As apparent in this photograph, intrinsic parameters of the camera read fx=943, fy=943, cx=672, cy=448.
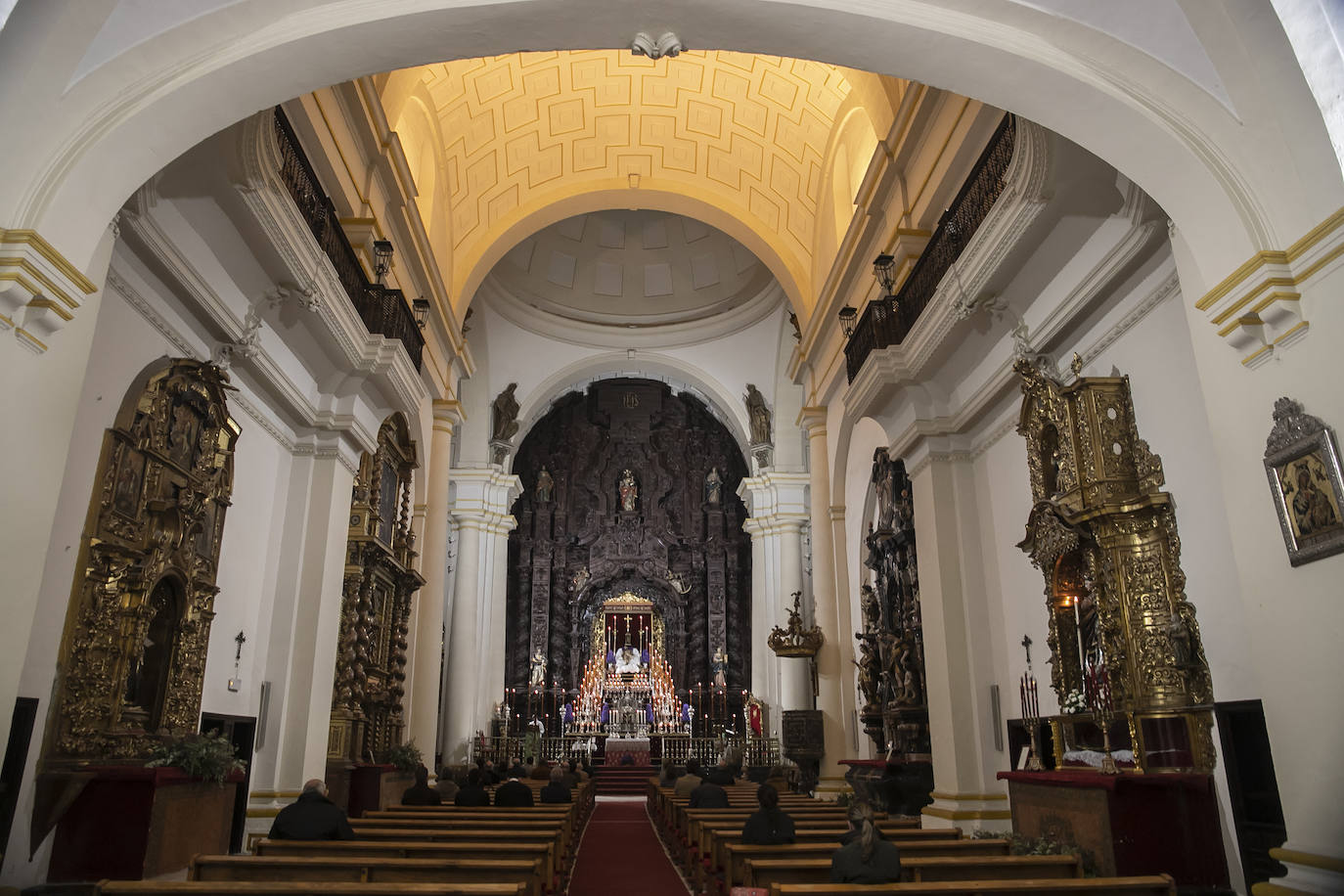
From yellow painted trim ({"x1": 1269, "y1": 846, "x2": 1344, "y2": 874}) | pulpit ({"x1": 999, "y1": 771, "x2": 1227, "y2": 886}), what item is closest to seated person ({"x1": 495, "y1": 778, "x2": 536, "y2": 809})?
pulpit ({"x1": 999, "y1": 771, "x2": 1227, "y2": 886})

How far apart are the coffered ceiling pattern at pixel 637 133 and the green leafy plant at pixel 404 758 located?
7.52 metres

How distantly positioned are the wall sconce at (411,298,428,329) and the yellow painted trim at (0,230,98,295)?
7467 millimetres

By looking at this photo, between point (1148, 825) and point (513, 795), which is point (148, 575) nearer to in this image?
point (513, 795)

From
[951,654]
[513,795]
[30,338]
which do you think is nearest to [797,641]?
[951,654]

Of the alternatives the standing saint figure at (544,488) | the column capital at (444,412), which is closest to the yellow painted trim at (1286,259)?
the column capital at (444,412)

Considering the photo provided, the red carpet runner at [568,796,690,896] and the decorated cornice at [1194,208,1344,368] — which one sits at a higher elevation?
the decorated cornice at [1194,208,1344,368]

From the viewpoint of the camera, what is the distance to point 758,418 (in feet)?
71.3

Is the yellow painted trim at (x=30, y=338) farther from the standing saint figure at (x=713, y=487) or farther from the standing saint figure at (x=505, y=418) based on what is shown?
the standing saint figure at (x=713, y=487)

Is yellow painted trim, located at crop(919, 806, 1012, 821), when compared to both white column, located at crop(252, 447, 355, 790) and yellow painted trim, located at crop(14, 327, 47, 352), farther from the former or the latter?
yellow painted trim, located at crop(14, 327, 47, 352)

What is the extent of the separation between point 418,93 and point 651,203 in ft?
16.0

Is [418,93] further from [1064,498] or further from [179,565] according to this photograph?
[1064,498]

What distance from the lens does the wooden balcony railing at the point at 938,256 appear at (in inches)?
337

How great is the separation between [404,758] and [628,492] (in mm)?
14395

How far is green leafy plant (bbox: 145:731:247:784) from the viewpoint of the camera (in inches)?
257
